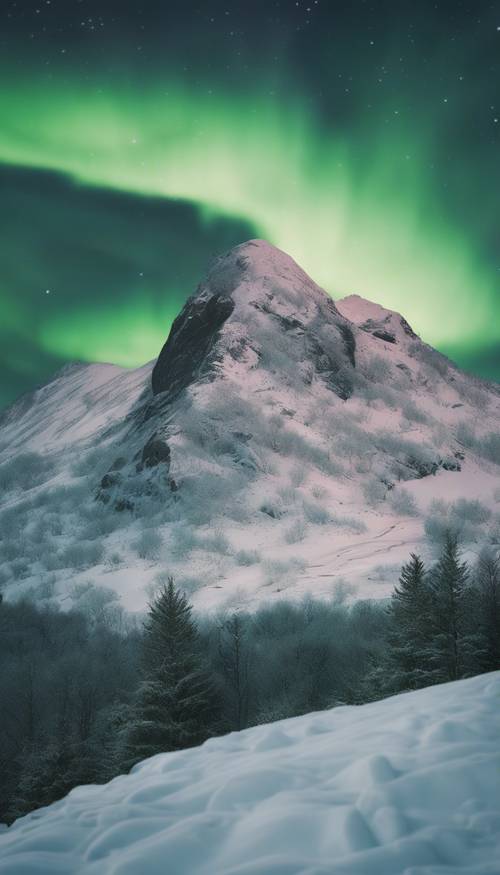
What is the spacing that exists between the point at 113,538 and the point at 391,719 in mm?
115942

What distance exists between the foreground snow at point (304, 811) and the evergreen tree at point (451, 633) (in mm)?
20590

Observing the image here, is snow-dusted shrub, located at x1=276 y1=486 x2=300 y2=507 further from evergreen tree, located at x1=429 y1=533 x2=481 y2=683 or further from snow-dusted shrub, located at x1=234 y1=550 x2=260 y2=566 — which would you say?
evergreen tree, located at x1=429 y1=533 x2=481 y2=683

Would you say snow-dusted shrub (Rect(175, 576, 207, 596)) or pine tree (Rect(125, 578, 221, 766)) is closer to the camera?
pine tree (Rect(125, 578, 221, 766))

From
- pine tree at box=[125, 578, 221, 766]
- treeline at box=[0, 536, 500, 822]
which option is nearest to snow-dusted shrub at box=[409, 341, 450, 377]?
treeline at box=[0, 536, 500, 822]

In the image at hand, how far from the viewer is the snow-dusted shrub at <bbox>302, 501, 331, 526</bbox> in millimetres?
110875

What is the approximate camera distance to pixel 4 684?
61188 millimetres

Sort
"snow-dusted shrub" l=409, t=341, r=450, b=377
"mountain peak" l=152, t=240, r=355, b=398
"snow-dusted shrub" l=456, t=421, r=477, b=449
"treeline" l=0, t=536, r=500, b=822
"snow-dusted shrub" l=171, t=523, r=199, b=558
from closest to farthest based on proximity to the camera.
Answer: "treeline" l=0, t=536, r=500, b=822 < "snow-dusted shrub" l=171, t=523, r=199, b=558 < "snow-dusted shrub" l=456, t=421, r=477, b=449 < "mountain peak" l=152, t=240, r=355, b=398 < "snow-dusted shrub" l=409, t=341, r=450, b=377

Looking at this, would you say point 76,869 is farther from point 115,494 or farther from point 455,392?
Answer: point 455,392

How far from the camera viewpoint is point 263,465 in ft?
421

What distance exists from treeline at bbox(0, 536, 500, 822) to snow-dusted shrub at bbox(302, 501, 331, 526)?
3438 centimetres

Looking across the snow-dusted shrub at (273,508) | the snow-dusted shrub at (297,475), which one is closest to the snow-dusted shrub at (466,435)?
the snow-dusted shrub at (297,475)

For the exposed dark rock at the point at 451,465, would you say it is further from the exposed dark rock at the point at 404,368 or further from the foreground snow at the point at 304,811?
the foreground snow at the point at 304,811


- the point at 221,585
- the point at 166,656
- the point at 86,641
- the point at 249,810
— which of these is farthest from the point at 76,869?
the point at 221,585

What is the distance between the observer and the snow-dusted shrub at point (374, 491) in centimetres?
12244
